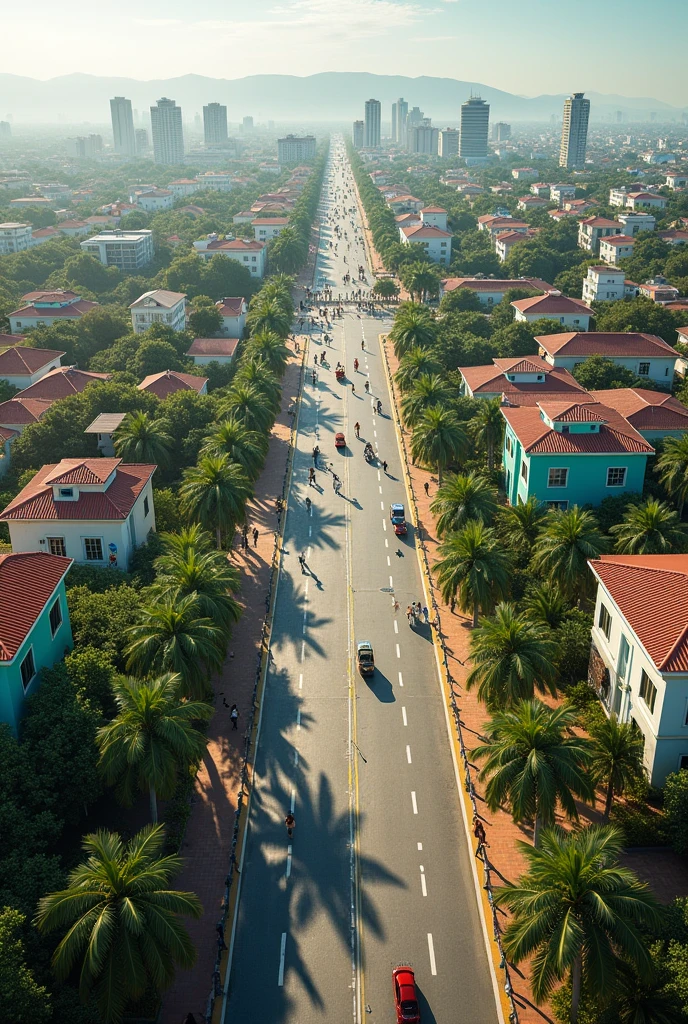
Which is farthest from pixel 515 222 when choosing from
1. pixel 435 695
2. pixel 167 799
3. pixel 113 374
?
pixel 167 799

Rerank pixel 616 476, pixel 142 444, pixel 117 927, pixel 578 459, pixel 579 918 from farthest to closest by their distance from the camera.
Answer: pixel 142 444, pixel 616 476, pixel 578 459, pixel 117 927, pixel 579 918

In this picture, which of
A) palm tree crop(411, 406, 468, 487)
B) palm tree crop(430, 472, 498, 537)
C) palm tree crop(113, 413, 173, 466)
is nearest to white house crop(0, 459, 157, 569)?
palm tree crop(113, 413, 173, 466)

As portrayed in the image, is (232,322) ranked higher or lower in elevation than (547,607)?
higher

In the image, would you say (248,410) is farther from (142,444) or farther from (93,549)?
(93,549)

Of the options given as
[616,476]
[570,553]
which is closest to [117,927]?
[570,553]

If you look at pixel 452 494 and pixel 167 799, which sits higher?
pixel 452 494

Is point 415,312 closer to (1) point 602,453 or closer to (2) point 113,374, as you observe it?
(2) point 113,374
